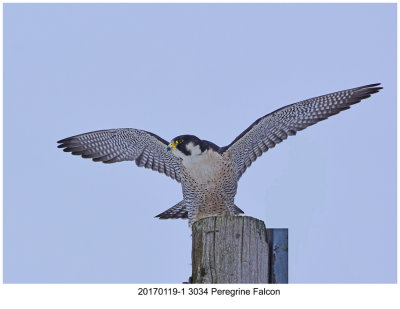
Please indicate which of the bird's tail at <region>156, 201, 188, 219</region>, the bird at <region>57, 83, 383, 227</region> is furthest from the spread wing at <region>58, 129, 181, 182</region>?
the bird's tail at <region>156, 201, 188, 219</region>

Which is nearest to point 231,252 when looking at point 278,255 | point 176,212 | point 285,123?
point 278,255

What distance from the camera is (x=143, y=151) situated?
900 cm

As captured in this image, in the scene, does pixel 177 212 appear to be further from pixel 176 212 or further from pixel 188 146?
pixel 188 146

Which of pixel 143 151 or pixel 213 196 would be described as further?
pixel 143 151

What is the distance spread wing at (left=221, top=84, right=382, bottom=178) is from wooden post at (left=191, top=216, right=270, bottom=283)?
3597 mm

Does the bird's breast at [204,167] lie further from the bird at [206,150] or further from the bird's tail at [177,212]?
the bird's tail at [177,212]

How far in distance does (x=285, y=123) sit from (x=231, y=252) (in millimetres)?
4034

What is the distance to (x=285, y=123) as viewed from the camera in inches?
327

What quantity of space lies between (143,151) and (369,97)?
301cm

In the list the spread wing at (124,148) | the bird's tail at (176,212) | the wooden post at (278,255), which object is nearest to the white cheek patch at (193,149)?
the spread wing at (124,148)

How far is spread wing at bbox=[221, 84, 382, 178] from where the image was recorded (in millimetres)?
8180

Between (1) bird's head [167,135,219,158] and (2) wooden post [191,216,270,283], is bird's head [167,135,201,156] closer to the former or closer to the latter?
(1) bird's head [167,135,219,158]
